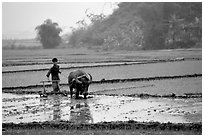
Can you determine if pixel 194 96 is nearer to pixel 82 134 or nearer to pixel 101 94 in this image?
pixel 101 94

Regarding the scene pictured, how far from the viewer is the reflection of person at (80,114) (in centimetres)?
900

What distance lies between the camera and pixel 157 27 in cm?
5478

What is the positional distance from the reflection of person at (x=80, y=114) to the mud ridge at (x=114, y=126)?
428mm

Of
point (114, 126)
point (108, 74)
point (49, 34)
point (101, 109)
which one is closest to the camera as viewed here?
point (114, 126)

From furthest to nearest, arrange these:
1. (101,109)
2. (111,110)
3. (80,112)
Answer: (101,109) → (111,110) → (80,112)

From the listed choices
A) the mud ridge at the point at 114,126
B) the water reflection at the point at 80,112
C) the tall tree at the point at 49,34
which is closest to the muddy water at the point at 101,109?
the water reflection at the point at 80,112

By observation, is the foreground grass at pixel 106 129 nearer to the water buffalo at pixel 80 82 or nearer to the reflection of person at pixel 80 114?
the reflection of person at pixel 80 114

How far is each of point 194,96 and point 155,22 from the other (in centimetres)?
4543

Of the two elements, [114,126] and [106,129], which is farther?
[114,126]

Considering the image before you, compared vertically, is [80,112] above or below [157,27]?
below

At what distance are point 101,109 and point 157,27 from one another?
45312 mm

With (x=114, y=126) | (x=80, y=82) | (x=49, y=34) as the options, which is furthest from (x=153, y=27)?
(x=114, y=126)

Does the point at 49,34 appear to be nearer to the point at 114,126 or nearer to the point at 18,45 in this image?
the point at 18,45

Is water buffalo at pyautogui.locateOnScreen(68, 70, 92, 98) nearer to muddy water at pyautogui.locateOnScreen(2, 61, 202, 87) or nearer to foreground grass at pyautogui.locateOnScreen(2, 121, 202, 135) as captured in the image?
foreground grass at pyautogui.locateOnScreen(2, 121, 202, 135)
